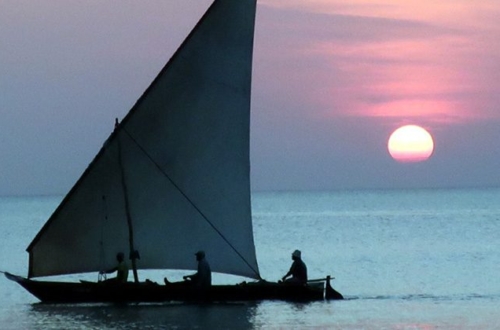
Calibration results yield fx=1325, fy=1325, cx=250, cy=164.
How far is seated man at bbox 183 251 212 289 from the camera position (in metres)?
26.6

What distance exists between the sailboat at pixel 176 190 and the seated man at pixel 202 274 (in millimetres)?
246

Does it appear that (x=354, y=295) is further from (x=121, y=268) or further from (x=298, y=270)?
(x=121, y=268)

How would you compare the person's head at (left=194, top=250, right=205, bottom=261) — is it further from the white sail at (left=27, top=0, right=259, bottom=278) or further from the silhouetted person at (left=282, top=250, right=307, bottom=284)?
the silhouetted person at (left=282, top=250, right=307, bottom=284)

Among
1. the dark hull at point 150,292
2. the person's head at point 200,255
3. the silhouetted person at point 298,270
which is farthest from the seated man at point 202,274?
the silhouetted person at point 298,270

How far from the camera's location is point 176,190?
27891mm

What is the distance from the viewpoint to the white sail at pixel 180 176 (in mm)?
27297

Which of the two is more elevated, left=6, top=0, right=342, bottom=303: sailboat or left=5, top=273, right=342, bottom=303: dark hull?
left=6, top=0, right=342, bottom=303: sailboat

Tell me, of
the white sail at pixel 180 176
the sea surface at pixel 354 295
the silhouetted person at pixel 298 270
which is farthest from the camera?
the silhouetted person at pixel 298 270

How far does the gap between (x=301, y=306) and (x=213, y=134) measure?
406cm

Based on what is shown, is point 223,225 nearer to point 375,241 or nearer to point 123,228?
point 123,228

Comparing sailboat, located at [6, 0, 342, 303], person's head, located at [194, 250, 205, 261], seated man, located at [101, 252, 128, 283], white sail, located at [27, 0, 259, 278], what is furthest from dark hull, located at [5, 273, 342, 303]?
person's head, located at [194, 250, 205, 261]

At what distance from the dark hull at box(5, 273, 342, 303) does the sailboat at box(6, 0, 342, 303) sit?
2 centimetres

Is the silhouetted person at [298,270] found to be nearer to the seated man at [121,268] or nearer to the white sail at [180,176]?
the white sail at [180,176]

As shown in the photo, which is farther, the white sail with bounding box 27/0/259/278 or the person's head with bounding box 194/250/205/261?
the white sail with bounding box 27/0/259/278
